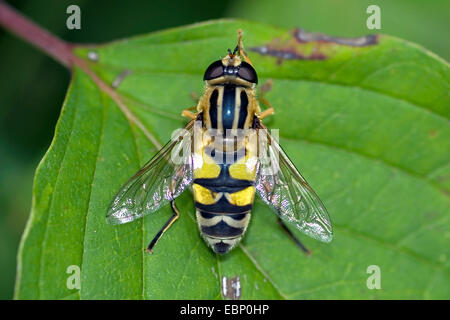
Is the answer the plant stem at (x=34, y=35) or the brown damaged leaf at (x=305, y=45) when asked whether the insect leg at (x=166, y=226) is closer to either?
the brown damaged leaf at (x=305, y=45)

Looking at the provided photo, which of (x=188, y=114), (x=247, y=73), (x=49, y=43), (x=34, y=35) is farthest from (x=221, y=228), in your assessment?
(x=34, y=35)

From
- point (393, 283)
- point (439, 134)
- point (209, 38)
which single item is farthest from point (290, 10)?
point (393, 283)

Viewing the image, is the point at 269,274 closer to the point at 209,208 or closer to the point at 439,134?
the point at 209,208

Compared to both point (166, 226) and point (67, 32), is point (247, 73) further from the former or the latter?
point (67, 32)

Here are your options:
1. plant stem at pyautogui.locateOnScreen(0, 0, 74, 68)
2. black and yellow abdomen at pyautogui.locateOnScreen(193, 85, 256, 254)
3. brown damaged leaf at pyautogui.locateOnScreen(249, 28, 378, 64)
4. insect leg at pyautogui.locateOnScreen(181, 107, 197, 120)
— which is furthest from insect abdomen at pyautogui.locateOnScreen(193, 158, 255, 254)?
plant stem at pyautogui.locateOnScreen(0, 0, 74, 68)

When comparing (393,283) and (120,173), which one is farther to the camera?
(393,283)

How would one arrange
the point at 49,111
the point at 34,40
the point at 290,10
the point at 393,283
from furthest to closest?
1. the point at 290,10
2. the point at 49,111
3. the point at 34,40
4. the point at 393,283

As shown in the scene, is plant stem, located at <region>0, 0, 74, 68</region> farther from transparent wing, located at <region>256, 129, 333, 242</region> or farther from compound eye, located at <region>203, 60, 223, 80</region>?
transparent wing, located at <region>256, 129, 333, 242</region>
